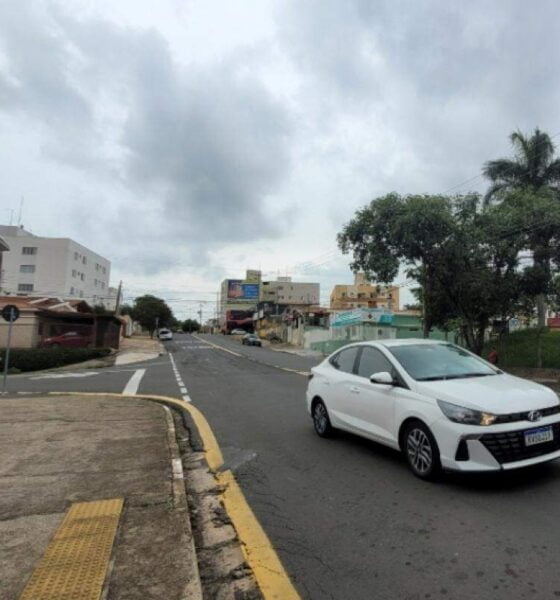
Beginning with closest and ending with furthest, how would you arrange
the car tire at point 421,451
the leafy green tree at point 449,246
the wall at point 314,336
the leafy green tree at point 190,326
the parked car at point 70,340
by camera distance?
the car tire at point 421,451, the leafy green tree at point 449,246, the parked car at point 70,340, the wall at point 314,336, the leafy green tree at point 190,326

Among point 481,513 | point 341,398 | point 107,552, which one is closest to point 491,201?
point 341,398

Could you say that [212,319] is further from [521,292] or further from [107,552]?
[107,552]

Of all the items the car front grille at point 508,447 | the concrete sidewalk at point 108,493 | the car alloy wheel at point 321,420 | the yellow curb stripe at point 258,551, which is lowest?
the yellow curb stripe at point 258,551

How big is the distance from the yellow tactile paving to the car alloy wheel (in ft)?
11.9

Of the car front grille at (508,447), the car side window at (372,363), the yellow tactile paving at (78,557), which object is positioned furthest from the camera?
the car side window at (372,363)

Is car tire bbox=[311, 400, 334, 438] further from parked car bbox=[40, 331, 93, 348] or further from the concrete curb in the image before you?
parked car bbox=[40, 331, 93, 348]

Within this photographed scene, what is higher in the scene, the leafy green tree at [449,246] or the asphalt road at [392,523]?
the leafy green tree at [449,246]

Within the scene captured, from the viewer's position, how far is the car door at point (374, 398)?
5.82 metres

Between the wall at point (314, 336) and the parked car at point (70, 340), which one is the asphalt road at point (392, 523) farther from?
the wall at point (314, 336)

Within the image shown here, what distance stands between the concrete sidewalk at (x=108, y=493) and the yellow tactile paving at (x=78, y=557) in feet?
0.19

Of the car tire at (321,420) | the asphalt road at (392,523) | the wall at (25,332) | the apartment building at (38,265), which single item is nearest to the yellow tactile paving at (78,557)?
the asphalt road at (392,523)

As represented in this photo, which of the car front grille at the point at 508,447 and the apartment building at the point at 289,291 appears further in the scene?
the apartment building at the point at 289,291

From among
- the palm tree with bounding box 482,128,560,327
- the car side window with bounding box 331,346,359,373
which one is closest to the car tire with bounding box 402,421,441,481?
the car side window with bounding box 331,346,359,373

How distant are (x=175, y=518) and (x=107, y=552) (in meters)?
0.69
